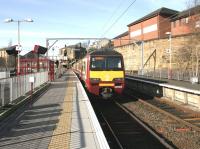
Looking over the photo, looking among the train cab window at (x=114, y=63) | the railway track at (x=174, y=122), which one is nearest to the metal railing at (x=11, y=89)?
the train cab window at (x=114, y=63)

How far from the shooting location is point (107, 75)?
74.0 ft

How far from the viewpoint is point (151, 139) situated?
40.6 feet

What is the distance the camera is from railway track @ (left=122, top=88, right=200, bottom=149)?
1197cm

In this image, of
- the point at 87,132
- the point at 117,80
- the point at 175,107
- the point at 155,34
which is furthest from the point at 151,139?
the point at 155,34

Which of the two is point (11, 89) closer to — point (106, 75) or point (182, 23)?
point (106, 75)

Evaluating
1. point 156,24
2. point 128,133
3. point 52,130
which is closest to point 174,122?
point 128,133

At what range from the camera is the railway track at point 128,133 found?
11633 millimetres

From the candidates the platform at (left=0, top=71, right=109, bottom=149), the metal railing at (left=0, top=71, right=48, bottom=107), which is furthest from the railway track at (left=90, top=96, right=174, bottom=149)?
the metal railing at (left=0, top=71, right=48, bottom=107)

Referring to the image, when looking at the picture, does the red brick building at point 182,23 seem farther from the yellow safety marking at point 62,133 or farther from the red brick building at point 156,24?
the yellow safety marking at point 62,133

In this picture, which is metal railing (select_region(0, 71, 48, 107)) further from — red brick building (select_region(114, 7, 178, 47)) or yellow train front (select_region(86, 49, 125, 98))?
red brick building (select_region(114, 7, 178, 47))

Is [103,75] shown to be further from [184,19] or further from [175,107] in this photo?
[184,19]

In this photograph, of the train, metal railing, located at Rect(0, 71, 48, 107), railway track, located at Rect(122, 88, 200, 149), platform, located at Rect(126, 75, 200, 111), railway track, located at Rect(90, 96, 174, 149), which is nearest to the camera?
railway track, located at Rect(90, 96, 174, 149)

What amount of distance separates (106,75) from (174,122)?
7.67 m

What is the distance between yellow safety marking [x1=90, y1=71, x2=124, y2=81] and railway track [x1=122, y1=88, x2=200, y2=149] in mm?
1693
